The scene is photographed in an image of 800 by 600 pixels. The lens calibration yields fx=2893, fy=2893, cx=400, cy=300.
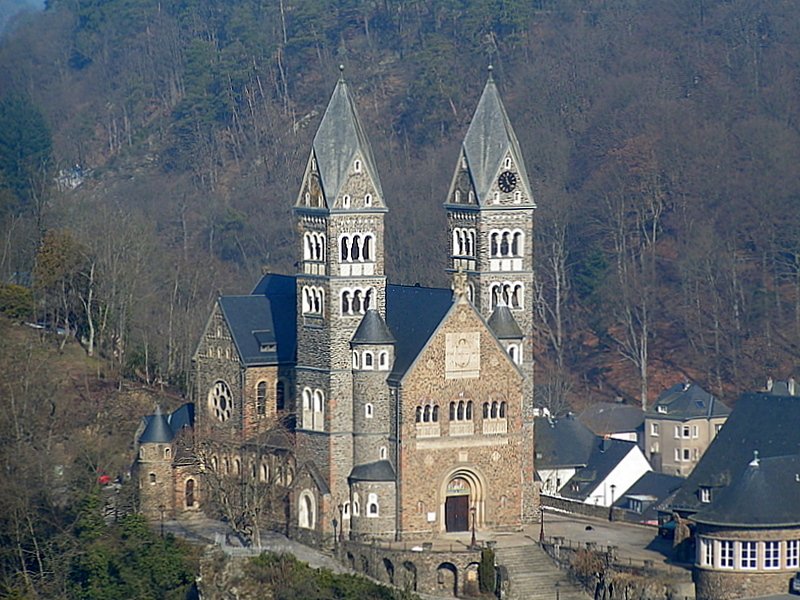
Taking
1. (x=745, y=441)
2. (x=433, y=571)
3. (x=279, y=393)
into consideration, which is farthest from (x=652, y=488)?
(x=433, y=571)

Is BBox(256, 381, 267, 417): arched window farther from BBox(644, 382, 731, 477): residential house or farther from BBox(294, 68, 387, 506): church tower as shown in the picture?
BBox(644, 382, 731, 477): residential house

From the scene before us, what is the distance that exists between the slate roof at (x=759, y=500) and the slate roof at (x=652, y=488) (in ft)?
42.9

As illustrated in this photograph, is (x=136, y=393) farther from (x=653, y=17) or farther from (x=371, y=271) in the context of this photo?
(x=653, y=17)

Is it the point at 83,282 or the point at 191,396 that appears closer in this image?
the point at 191,396

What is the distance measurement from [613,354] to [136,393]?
3023 centimetres

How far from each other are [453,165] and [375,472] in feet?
205

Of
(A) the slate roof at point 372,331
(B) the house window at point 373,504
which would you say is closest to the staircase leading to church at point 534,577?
(B) the house window at point 373,504

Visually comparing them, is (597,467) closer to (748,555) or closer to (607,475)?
(607,475)

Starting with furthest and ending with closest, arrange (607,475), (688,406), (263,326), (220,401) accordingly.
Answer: (688,406), (607,475), (220,401), (263,326)

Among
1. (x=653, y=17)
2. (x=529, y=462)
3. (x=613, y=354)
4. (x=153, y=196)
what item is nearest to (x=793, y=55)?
(x=653, y=17)

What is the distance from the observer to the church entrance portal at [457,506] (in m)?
92.8

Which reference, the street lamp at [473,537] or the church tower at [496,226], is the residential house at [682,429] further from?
the street lamp at [473,537]

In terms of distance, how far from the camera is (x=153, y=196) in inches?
6654

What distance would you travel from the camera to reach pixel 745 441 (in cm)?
9138
